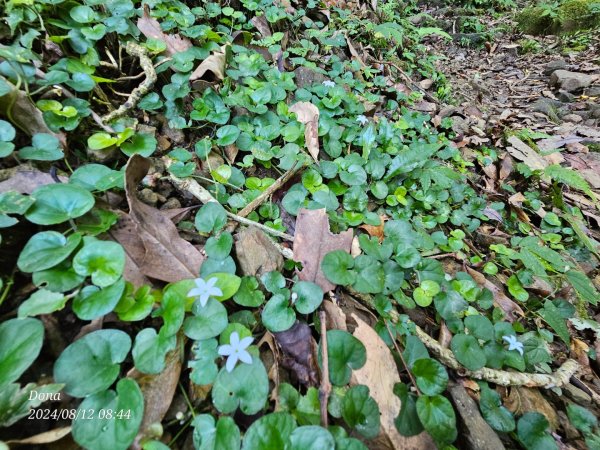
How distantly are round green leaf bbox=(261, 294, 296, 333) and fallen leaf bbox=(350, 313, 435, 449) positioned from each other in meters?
0.28

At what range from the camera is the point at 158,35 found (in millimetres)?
1926

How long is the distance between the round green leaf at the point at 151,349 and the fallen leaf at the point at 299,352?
368 mm

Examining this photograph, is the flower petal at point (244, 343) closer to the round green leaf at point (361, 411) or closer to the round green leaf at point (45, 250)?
the round green leaf at point (361, 411)

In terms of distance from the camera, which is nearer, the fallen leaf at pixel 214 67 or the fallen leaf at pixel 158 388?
the fallen leaf at pixel 158 388

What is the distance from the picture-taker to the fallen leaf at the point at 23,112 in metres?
1.21

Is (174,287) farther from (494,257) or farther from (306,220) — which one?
(494,257)

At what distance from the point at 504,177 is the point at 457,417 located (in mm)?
2060

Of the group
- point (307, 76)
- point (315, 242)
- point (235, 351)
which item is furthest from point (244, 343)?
point (307, 76)

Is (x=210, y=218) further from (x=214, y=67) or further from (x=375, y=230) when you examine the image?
(x=214, y=67)

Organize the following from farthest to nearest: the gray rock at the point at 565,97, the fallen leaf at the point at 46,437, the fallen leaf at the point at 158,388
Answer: the gray rock at the point at 565,97
the fallen leaf at the point at 158,388
the fallen leaf at the point at 46,437

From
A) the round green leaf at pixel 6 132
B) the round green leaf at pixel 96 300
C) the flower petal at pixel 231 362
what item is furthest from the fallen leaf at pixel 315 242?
the round green leaf at pixel 6 132

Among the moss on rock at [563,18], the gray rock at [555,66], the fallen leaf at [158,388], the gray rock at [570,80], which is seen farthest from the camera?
the moss on rock at [563,18]

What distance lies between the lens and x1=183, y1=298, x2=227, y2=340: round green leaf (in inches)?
39.4

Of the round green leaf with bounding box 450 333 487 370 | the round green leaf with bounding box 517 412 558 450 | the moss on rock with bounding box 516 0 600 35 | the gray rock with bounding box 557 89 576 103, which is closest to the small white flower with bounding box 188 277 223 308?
the round green leaf with bounding box 450 333 487 370
